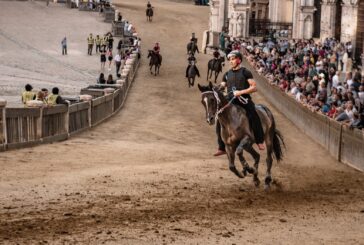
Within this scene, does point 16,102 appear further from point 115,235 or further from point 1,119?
→ point 115,235

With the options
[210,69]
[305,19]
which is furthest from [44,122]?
[305,19]

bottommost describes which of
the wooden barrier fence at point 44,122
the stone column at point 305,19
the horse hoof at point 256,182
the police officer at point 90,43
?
the horse hoof at point 256,182

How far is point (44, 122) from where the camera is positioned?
877 inches

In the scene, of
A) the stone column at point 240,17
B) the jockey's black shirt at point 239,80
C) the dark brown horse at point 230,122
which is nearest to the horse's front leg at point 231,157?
the dark brown horse at point 230,122

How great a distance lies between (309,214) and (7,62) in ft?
131

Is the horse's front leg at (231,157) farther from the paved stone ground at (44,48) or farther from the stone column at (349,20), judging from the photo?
the stone column at (349,20)

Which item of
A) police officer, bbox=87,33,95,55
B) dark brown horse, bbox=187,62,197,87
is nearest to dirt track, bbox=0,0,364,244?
dark brown horse, bbox=187,62,197,87

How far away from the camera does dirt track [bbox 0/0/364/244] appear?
1287 centimetres

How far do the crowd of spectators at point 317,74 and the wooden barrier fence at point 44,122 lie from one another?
7.18 m

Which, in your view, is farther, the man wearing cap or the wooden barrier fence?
the wooden barrier fence

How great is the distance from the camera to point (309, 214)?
48.5ft

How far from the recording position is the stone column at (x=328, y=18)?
175 ft

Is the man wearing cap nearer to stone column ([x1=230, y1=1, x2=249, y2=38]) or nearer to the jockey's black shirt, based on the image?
the jockey's black shirt

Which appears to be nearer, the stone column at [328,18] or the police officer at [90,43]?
the stone column at [328,18]
